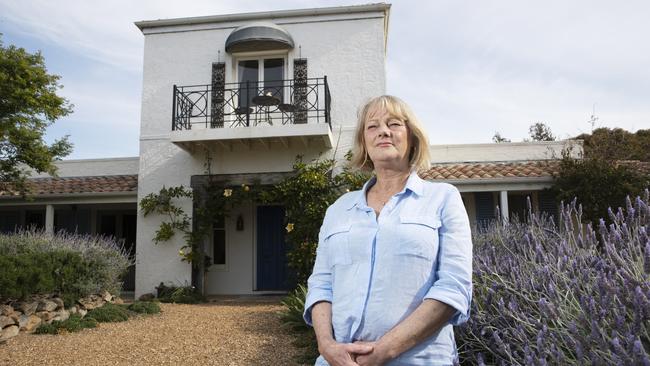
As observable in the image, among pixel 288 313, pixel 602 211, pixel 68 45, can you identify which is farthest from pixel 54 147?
pixel 602 211

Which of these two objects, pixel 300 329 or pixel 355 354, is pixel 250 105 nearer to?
pixel 300 329

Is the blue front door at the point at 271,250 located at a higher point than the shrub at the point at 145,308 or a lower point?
higher

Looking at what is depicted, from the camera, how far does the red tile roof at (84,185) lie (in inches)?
416

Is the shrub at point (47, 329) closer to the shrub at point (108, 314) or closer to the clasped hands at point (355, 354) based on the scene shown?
the shrub at point (108, 314)

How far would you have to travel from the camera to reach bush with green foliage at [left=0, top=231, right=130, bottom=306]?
5926 millimetres

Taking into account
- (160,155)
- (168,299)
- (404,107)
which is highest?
(160,155)

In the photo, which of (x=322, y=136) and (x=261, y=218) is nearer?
(x=322, y=136)

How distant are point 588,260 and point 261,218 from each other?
889 centimetres

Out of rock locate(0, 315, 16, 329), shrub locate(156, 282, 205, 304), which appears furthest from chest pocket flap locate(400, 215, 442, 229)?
shrub locate(156, 282, 205, 304)

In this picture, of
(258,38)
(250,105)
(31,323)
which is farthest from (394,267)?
(250,105)

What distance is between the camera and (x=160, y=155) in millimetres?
9961

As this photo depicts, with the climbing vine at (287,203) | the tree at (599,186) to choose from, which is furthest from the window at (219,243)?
the tree at (599,186)

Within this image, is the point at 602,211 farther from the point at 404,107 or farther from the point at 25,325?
the point at 25,325

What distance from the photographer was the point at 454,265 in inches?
58.0
